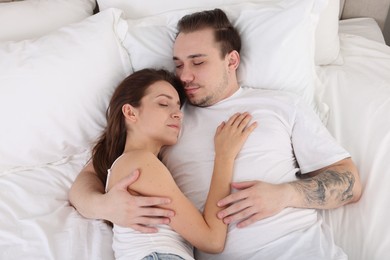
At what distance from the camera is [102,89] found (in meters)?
1.39

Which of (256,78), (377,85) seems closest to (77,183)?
(256,78)

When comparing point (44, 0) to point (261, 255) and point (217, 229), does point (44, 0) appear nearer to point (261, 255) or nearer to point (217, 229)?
point (217, 229)

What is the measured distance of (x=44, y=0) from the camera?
155 centimetres

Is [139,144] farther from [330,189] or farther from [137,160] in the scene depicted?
[330,189]

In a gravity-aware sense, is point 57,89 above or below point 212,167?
above

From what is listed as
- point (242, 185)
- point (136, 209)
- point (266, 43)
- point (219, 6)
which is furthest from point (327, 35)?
point (136, 209)

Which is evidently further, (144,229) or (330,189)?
(330,189)

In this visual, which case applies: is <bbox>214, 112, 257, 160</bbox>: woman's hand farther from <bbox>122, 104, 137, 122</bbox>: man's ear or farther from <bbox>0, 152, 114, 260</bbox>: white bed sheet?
<bbox>0, 152, 114, 260</bbox>: white bed sheet

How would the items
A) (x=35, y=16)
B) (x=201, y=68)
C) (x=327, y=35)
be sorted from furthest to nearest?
(x=327, y=35), (x=35, y=16), (x=201, y=68)

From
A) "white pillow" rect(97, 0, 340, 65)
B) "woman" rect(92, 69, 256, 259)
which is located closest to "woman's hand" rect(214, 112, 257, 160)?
"woman" rect(92, 69, 256, 259)

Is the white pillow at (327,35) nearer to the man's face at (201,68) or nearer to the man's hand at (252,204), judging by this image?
the man's face at (201,68)

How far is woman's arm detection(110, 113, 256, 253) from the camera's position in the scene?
1.02 m

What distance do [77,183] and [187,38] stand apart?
0.60 m

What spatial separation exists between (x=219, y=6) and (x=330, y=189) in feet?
2.69
